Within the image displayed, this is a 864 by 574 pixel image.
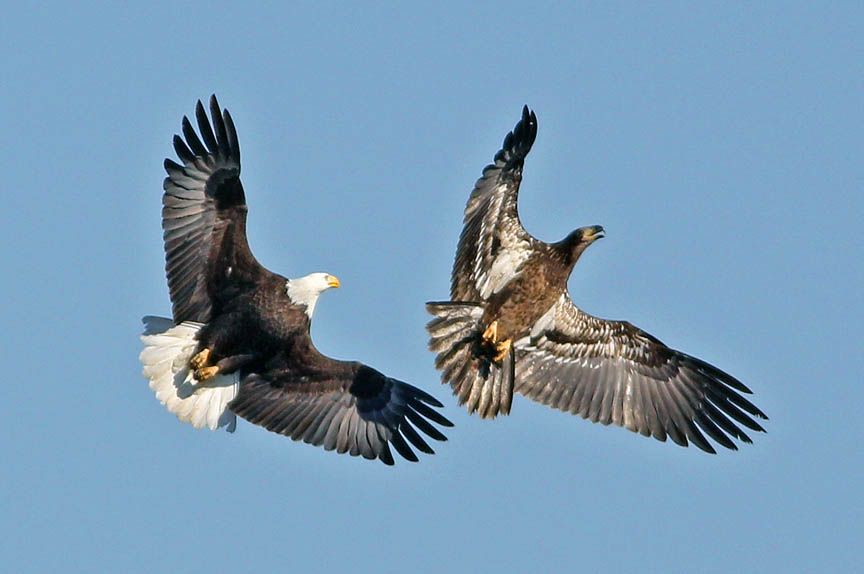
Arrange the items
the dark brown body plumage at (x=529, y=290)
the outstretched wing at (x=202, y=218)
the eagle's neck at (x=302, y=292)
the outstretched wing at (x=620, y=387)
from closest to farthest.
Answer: the outstretched wing at (x=202, y=218), the eagle's neck at (x=302, y=292), the dark brown body plumage at (x=529, y=290), the outstretched wing at (x=620, y=387)

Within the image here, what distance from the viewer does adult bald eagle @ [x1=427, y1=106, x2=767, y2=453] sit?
16.1 meters

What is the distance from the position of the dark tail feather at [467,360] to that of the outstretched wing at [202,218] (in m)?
1.93

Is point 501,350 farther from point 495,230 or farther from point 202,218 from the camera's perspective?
point 202,218

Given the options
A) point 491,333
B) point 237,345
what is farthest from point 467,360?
point 237,345

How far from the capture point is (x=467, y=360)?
16.2 metres

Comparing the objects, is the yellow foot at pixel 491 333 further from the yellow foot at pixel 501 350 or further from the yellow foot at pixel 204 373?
the yellow foot at pixel 204 373

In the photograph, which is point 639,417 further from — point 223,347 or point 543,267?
point 223,347

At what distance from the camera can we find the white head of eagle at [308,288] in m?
16.2

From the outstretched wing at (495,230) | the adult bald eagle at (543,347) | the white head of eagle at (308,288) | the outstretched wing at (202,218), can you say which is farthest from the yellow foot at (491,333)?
the outstretched wing at (202,218)

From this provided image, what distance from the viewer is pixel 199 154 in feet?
52.3

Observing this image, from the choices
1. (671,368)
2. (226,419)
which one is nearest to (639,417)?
(671,368)

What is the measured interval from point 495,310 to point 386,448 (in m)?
1.70

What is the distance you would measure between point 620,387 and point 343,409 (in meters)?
3.01

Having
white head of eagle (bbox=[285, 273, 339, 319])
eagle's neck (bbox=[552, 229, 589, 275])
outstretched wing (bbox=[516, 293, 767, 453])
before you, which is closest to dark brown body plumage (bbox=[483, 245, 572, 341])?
eagle's neck (bbox=[552, 229, 589, 275])
